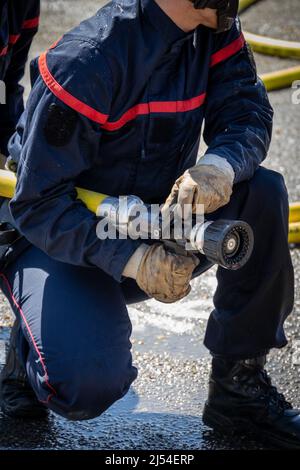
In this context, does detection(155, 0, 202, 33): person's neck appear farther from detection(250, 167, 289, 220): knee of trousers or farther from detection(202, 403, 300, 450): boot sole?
detection(202, 403, 300, 450): boot sole

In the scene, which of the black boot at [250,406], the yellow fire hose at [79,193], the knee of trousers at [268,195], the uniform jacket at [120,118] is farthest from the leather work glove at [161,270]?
the black boot at [250,406]

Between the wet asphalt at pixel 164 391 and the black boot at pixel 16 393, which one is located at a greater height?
the black boot at pixel 16 393

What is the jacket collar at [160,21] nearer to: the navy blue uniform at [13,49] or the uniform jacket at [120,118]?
the uniform jacket at [120,118]

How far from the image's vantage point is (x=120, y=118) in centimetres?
288

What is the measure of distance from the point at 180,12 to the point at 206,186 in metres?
0.52

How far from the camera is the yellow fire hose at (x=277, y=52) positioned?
6.21m

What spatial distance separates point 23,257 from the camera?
3.05 meters

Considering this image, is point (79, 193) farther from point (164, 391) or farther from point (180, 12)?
point (164, 391)

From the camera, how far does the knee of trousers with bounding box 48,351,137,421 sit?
2.79m

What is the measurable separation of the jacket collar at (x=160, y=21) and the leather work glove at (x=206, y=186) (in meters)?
0.38

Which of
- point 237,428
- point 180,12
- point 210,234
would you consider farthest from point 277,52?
point 210,234
